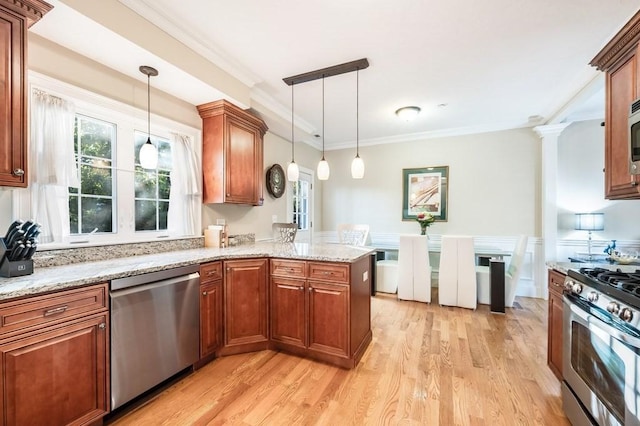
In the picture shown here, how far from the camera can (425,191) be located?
195 inches

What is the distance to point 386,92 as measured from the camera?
3.28 meters

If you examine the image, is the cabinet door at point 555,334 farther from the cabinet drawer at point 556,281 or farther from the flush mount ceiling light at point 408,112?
the flush mount ceiling light at point 408,112

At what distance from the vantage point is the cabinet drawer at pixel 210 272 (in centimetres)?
224

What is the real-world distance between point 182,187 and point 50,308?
1.58 m

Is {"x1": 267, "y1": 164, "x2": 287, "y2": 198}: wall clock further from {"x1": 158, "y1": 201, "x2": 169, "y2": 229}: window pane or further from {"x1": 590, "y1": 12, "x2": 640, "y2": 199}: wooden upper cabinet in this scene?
{"x1": 590, "y1": 12, "x2": 640, "y2": 199}: wooden upper cabinet

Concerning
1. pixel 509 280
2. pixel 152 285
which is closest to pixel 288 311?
pixel 152 285

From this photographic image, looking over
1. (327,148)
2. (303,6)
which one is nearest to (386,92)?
(303,6)

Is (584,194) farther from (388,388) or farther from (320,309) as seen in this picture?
(320,309)

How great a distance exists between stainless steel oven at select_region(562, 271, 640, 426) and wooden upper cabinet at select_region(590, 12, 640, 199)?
0.70 meters

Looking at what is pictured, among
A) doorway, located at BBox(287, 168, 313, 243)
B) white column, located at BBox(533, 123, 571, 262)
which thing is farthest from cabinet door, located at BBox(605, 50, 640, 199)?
doorway, located at BBox(287, 168, 313, 243)

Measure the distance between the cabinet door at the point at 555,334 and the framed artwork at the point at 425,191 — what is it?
2.88 meters

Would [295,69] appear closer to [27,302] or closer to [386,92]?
[386,92]

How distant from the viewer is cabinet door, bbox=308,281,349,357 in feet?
7.47

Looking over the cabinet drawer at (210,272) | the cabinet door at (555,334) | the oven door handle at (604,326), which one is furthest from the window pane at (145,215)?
the cabinet door at (555,334)
